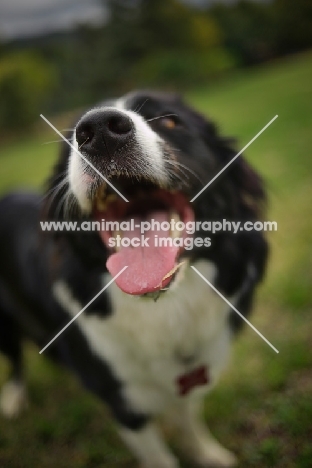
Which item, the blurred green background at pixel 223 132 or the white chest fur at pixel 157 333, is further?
the blurred green background at pixel 223 132

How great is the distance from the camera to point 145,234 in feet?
4.83

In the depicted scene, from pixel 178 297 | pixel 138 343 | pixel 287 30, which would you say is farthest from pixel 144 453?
pixel 287 30

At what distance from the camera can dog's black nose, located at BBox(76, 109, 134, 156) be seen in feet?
3.70

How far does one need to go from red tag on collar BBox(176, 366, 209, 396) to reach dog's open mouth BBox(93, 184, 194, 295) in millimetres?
533

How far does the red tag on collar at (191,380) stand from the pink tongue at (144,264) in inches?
21.1

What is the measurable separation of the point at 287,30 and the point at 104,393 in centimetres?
338

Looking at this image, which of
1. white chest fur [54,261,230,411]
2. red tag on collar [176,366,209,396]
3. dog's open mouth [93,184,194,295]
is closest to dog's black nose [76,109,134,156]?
dog's open mouth [93,184,194,295]

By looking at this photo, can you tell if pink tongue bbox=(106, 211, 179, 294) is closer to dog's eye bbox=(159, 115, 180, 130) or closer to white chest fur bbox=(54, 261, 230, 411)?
white chest fur bbox=(54, 261, 230, 411)

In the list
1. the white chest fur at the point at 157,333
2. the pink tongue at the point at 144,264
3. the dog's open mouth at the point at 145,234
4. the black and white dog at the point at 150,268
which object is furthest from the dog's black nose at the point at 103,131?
the white chest fur at the point at 157,333

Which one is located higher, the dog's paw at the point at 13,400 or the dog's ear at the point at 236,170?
the dog's ear at the point at 236,170

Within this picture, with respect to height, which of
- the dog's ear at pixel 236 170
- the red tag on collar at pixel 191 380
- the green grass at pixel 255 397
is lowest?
the green grass at pixel 255 397

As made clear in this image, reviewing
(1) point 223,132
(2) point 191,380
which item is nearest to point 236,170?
(1) point 223,132

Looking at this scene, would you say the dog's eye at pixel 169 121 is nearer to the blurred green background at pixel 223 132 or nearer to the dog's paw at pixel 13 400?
the blurred green background at pixel 223 132

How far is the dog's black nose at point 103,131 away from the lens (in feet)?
3.70
